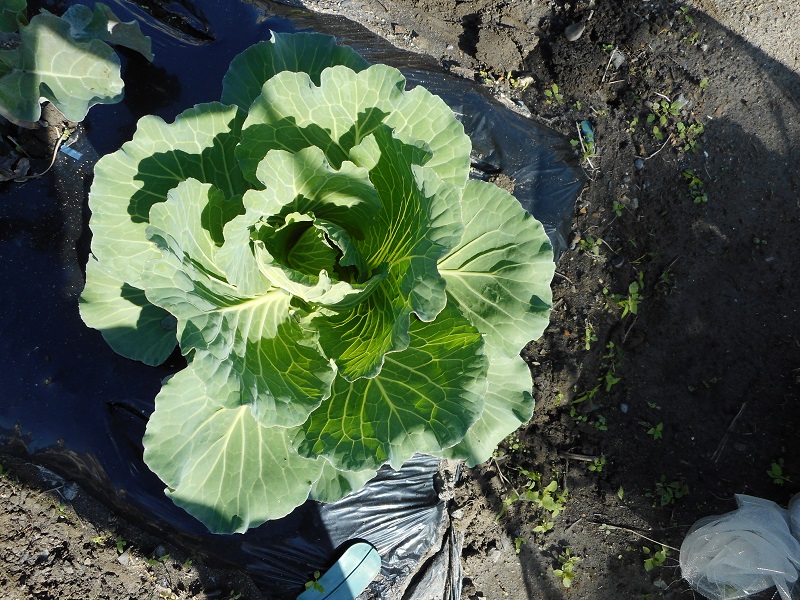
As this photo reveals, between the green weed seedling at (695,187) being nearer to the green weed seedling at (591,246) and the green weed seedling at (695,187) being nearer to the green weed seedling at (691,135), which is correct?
the green weed seedling at (691,135)

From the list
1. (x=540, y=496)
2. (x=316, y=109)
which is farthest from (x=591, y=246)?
(x=316, y=109)

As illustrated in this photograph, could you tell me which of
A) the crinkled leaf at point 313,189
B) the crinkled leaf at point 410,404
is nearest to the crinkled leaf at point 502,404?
the crinkled leaf at point 410,404

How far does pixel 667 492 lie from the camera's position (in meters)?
3.84

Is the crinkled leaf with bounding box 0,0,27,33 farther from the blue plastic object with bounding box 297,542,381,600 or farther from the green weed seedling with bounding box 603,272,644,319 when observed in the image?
the green weed seedling with bounding box 603,272,644,319

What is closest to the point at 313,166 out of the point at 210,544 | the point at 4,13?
the point at 4,13

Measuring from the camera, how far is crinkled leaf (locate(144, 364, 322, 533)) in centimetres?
236

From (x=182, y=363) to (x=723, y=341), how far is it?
3.59 metres

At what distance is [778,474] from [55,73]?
199 inches

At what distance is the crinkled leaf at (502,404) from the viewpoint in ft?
8.58

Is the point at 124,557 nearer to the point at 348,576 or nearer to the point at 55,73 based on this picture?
the point at 348,576

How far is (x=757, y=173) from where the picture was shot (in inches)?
166

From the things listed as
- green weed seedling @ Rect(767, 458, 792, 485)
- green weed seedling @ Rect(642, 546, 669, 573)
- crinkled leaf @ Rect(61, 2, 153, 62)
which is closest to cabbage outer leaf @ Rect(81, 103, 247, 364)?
crinkled leaf @ Rect(61, 2, 153, 62)

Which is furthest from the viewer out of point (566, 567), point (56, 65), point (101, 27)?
point (566, 567)

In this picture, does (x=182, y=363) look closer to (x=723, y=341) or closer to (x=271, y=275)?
(x=271, y=275)
